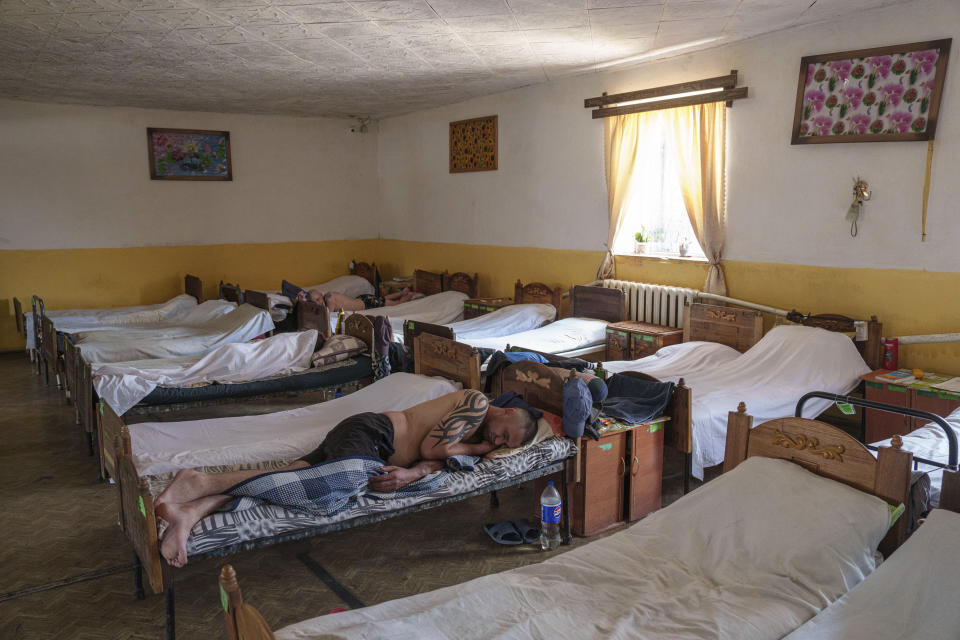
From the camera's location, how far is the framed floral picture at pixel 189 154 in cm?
933

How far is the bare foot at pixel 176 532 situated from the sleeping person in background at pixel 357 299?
516cm

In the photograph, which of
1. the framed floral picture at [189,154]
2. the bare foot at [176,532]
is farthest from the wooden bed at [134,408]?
the framed floral picture at [189,154]

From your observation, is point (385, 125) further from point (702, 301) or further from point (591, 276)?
point (702, 301)

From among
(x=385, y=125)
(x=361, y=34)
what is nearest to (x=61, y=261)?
(x=385, y=125)

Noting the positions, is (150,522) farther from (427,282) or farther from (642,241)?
(427,282)

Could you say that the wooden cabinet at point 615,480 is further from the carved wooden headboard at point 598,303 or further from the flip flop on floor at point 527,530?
the carved wooden headboard at point 598,303

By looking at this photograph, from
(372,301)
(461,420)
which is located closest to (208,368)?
(461,420)

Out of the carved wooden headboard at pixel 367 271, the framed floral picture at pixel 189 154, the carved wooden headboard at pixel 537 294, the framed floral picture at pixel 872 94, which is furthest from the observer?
the carved wooden headboard at pixel 367 271

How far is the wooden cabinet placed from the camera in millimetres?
3846

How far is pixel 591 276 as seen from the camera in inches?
294

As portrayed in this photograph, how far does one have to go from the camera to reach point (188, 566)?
11.9 feet

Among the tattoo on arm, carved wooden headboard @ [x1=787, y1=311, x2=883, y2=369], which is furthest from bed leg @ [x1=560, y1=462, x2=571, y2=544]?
carved wooden headboard @ [x1=787, y1=311, x2=883, y2=369]

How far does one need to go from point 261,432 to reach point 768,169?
4617mm

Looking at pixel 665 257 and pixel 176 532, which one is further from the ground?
pixel 665 257
